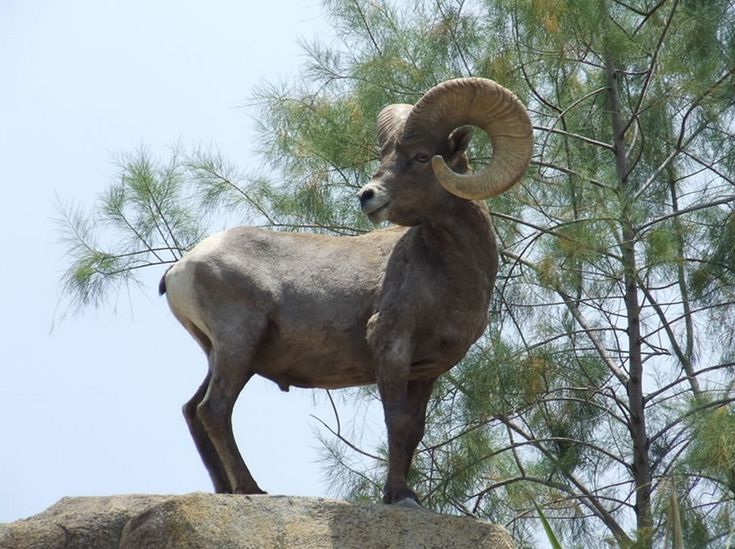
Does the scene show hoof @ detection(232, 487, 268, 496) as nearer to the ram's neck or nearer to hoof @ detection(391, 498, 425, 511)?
hoof @ detection(391, 498, 425, 511)

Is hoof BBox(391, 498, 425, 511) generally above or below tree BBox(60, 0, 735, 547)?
below

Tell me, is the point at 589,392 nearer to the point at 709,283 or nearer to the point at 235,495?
the point at 709,283

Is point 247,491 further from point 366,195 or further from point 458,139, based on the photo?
point 458,139

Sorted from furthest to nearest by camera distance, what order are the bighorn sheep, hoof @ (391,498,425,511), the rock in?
the bighorn sheep, hoof @ (391,498,425,511), the rock

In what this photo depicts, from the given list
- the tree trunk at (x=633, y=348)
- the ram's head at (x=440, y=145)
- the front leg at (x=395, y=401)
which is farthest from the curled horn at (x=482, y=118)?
the tree trunk at (x=633, y=348)

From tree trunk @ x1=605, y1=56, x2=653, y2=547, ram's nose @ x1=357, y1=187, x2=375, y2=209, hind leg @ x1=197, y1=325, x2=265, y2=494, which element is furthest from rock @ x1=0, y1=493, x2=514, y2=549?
tree trunk @ x1=605, y1=56, x2=653, y2=547

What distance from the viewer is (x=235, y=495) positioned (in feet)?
24.7

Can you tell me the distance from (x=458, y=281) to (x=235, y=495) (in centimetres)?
130

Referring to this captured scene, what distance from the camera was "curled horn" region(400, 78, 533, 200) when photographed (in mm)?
7816

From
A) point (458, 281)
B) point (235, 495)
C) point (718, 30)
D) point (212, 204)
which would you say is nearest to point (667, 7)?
point (718, 30)

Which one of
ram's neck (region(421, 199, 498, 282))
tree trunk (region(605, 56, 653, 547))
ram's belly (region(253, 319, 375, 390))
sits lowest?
ram's belly (region(253, 319, 375, 390))

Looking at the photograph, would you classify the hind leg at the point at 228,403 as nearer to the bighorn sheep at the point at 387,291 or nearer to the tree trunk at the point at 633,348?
the bighorn sheep at the point at 387,291

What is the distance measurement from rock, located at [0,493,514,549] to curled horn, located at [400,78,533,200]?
147 centimetres

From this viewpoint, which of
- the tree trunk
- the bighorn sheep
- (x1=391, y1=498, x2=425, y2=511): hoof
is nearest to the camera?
(x1=391, y1=498, x2=425, y2=511): hoof
